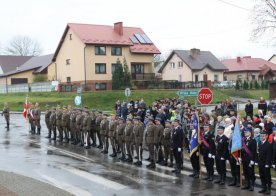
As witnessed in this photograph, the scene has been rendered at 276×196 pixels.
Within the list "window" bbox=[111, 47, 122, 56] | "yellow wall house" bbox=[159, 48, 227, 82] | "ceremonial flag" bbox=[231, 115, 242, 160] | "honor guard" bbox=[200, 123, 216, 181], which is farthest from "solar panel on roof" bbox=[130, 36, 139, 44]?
"ceremonial flag" bbox=[231, 115, 242, 160]

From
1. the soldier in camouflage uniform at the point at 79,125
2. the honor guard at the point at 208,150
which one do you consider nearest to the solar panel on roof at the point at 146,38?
the soldier in camouflage uniform at the point at 79,125

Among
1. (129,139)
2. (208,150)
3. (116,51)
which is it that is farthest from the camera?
(116,51)

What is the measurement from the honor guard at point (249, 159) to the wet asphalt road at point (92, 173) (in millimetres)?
353

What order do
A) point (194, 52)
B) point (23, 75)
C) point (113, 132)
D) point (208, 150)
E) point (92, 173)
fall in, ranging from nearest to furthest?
1. point (208, 150)
2. point (92, 173)
3. point (113, 132)
4. point (23, 75)
5. point (194, 52)

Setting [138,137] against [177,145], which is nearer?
[177,145]

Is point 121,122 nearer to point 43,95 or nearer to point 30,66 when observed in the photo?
point 43,95

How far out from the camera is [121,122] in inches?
766

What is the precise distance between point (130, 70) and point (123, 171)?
42.5m

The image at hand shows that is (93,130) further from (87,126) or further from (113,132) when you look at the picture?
(113,132)

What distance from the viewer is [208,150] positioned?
15406 millimetres

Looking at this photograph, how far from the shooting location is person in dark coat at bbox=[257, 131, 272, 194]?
13.4m

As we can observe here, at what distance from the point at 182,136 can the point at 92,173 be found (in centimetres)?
346

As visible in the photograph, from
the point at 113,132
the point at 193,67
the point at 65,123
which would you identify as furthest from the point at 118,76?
the point at 113,132

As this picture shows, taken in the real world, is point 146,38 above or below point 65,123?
above
